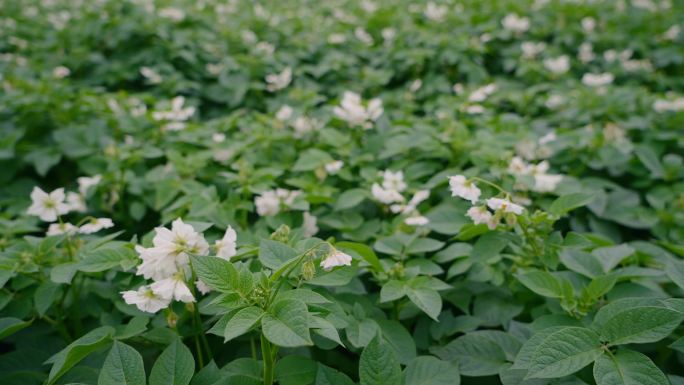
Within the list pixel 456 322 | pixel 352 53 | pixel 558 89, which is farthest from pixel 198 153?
pixel 558 89

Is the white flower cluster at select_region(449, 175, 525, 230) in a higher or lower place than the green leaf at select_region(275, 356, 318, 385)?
higher

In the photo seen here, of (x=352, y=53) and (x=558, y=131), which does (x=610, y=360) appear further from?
(x=352, y=53)

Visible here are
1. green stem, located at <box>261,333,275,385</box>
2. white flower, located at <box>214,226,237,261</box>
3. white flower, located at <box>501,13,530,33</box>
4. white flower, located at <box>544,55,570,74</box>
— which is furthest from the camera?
white flower, located at <box>501,13,530,33</box>

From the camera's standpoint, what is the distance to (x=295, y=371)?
1250 millimetres

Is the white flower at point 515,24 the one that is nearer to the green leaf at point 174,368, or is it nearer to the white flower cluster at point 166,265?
the white flower cluster at point 166,265

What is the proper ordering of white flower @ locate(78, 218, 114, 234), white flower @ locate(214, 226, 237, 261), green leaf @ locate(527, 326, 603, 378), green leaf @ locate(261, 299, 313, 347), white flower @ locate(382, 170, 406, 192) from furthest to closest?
white flower @ locate(382, 170, 406, 192), white flower @ locate(78, 218, 114, 234), white flower @ locate(214, 226, 237, 261), green leaf @ locate(527, 326, 603, 378), green leaf @ locate(261, 299, 313, 347)

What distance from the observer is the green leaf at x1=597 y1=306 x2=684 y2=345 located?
106cm

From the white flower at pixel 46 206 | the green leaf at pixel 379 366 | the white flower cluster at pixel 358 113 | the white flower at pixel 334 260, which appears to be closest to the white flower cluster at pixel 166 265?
the white flower at pixel 334 260

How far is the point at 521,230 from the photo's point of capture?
1.54 m

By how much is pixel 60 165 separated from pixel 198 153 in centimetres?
104

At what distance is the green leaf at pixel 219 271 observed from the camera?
1086mm

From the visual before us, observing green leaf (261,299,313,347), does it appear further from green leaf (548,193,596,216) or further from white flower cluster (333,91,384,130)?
white flower cluster (333,91,384,130)

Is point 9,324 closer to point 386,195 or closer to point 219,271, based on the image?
point 219,271

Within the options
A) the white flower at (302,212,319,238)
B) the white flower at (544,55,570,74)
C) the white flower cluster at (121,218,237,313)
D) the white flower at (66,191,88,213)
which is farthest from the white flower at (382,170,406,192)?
the white flower at (544,55,570,74)
